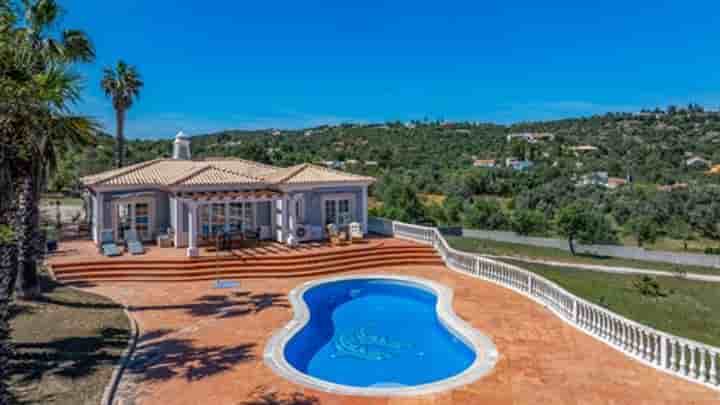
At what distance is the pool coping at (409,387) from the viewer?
812 cm

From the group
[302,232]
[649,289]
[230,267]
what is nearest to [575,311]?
[230,267]

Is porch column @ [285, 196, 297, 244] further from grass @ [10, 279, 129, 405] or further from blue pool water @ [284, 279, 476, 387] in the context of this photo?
grass @ [10, 279, 129, 405]

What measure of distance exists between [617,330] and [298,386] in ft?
23.4

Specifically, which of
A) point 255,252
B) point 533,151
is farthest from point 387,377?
point 533,151

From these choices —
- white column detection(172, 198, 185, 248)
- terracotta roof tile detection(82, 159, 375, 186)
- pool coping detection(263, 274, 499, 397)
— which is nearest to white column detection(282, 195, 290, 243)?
terracotta roof tile detection(82, 159, 375, 186)

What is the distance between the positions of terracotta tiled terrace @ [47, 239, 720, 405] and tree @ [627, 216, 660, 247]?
34.8 m

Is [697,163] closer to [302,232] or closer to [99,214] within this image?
[302,232]

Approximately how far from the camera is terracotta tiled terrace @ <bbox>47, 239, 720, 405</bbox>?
7758 mm

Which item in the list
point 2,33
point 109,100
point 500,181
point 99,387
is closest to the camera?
point 2,33

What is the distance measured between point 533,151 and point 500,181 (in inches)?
856

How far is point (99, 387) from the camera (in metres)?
7.90

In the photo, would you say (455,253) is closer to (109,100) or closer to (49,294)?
(49,294)

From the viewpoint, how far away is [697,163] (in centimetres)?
6544

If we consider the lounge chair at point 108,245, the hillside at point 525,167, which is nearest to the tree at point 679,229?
the hillside at point 525,167
